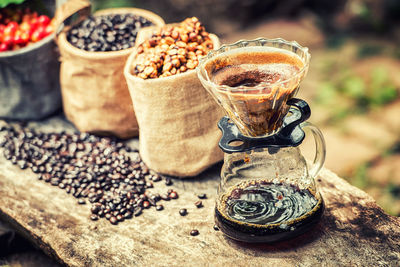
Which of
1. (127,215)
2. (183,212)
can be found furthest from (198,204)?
(127,215)

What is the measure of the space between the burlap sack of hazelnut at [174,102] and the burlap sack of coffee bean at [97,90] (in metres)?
0.21

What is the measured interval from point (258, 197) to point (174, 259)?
392mm

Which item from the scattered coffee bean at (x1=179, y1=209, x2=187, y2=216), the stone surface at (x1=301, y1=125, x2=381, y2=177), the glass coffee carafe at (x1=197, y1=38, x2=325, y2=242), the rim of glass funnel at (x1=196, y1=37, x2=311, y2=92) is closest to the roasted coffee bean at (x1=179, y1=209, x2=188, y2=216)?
the scattered coffee bean at (x1=179, y1=209, x2=187, y2=216)

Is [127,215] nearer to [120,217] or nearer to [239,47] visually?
[120,217]

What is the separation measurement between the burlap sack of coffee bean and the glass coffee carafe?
0.76m

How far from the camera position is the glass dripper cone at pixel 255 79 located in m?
1.49

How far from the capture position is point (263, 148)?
1.65m

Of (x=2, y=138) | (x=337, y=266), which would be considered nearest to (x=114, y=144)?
(x=2, y=138)

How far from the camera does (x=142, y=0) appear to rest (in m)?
5.43

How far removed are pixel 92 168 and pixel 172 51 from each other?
71 centimetres

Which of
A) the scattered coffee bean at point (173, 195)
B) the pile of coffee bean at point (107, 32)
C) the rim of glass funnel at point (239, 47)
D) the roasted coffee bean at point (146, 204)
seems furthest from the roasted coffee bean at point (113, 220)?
the pile of coffee bean at point (107, 32)

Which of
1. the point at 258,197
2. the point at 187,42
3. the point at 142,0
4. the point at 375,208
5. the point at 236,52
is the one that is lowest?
the point at 142,0

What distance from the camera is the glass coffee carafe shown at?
1581mm

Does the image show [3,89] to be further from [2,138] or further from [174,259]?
[174,259]
